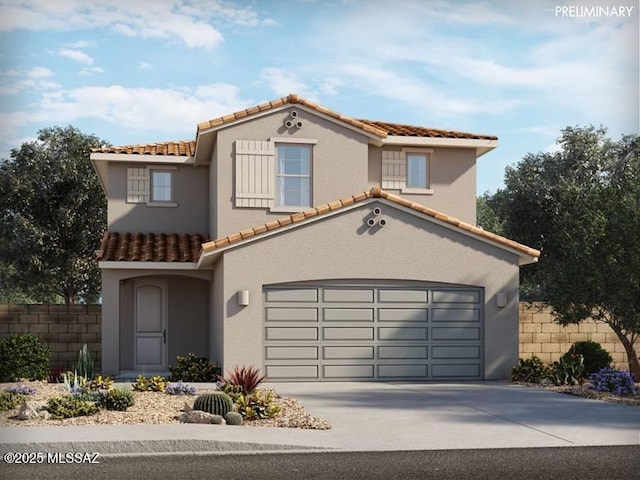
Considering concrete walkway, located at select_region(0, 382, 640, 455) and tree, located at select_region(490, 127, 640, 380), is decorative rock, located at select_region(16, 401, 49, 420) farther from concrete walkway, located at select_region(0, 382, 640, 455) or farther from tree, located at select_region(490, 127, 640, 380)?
tree, located at select_region(490, 127, 640, 380)

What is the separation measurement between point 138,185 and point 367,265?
7.94 meters

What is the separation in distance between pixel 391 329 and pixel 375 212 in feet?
8.80

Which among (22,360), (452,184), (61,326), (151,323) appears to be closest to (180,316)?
(151,323)

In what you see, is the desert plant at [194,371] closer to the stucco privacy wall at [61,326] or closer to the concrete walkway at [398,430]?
the concrete walkway at [398,430]

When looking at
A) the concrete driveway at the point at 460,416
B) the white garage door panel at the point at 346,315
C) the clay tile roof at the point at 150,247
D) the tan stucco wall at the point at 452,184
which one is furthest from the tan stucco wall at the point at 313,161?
the concrete driveway at the point at 460,416

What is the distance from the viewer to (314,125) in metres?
23.7

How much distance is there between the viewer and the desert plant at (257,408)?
46.2ft

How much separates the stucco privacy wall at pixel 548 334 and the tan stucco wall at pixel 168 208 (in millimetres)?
9413

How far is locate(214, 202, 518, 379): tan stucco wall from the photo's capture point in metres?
20.6

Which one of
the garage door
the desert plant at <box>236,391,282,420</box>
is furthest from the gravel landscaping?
the garage door

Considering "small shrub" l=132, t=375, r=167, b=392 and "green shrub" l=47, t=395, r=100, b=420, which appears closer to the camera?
"green shrub" l=47, t=395, r=100, b=420

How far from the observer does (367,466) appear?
10.9 meters

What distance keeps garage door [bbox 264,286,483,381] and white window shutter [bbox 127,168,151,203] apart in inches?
259

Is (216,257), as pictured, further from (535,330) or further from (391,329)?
(535,330)
